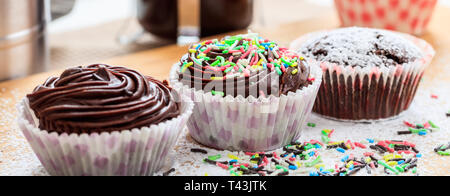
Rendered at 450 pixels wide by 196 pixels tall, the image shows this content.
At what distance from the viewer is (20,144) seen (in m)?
1.82

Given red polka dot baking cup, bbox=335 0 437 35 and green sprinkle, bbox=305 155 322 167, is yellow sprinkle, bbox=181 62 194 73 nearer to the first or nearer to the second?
green sprinkle, bbox=305 155 322 167

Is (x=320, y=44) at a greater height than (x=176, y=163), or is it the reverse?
(x=320, y=44)

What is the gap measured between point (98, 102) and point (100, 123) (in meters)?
0.06

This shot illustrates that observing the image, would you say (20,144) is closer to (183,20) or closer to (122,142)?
(122,142)

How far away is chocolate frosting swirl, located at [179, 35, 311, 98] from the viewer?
1707 millimetres

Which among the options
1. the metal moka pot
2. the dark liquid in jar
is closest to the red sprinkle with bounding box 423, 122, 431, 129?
the dark liquid in jar

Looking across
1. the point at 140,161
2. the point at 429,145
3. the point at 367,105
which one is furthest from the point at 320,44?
the point at 140,161

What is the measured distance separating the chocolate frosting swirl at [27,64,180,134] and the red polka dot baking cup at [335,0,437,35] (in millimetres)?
1520

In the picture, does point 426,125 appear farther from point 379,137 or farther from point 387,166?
point 387,166

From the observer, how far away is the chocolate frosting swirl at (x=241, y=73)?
1707mm

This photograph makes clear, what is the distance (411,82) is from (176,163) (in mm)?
878

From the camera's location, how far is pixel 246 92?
1706 millimetres

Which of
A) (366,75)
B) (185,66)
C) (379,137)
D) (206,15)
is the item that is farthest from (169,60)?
(379,137)

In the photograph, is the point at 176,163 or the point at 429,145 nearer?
the point at 176,163
